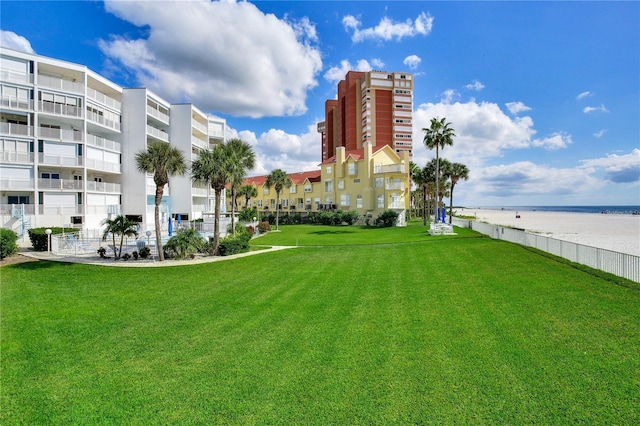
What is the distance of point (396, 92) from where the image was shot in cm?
8975

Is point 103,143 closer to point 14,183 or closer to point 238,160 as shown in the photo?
point 14,183

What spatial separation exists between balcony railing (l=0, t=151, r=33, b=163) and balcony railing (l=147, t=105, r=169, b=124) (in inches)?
527

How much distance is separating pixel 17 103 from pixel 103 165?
883 centimetres

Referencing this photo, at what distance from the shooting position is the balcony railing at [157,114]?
39.9m

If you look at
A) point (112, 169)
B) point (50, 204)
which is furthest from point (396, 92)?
point (50, 204)

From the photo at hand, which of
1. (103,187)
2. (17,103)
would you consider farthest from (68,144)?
(103,187)

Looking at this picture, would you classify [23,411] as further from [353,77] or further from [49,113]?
[353,77]

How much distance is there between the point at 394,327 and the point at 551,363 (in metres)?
3.59

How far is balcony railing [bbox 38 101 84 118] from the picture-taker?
31.4 meters

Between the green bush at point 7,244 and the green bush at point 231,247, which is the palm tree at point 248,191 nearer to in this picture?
the green bush at point 231,247

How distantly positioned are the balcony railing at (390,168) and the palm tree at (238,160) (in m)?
29.4

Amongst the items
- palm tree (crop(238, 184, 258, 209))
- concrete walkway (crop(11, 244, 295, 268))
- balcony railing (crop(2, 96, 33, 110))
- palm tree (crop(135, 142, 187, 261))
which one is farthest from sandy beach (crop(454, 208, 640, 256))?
balcony railing (crop(2, 96, 33, 110))

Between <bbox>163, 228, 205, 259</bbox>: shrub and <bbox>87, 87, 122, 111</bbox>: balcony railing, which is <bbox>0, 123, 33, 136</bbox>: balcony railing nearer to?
<bbox>87, 87, 122, 111</bbox>: balcony railing

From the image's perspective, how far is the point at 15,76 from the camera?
30.1 metres
